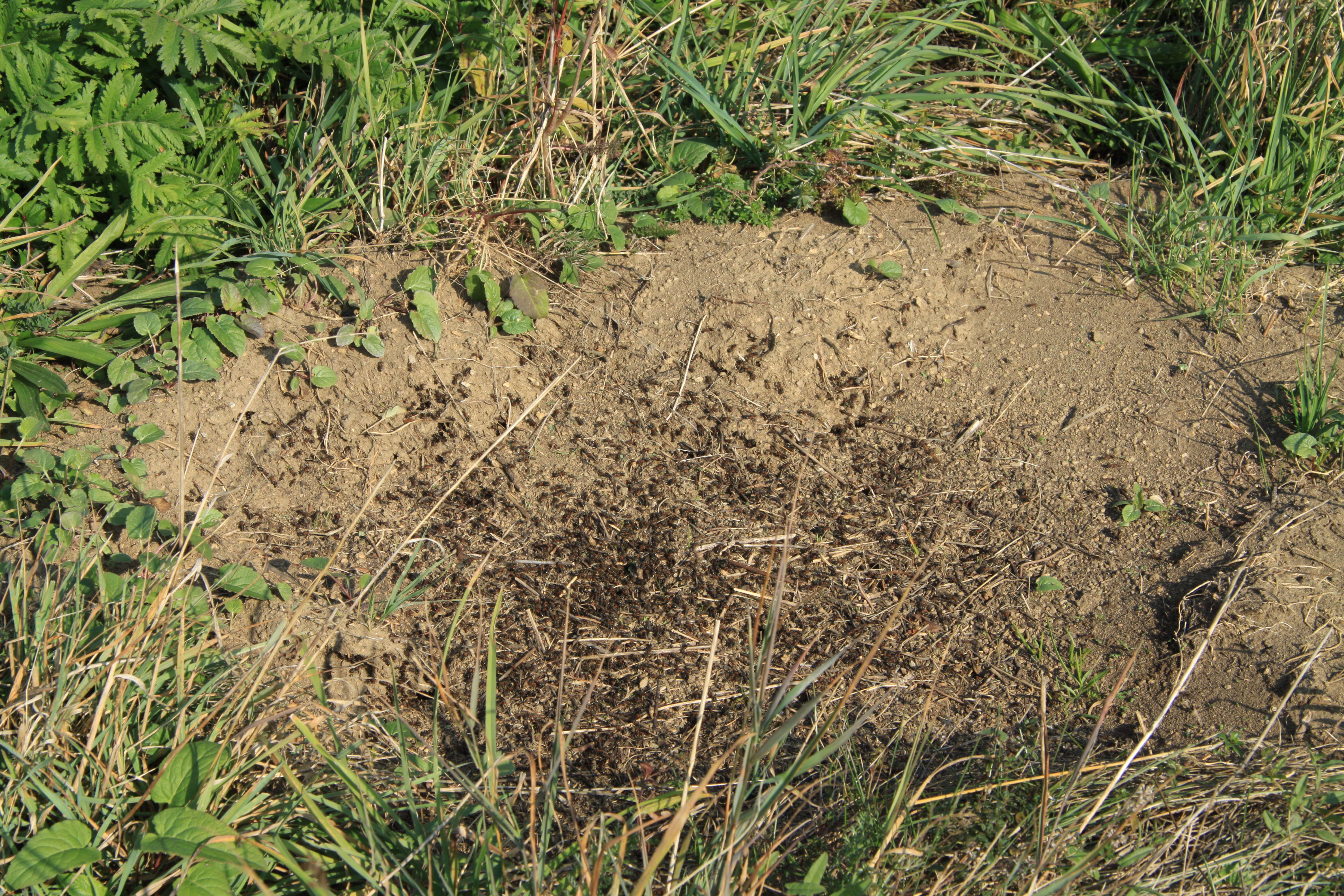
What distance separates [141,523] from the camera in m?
2.42

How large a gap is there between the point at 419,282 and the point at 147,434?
91 cm

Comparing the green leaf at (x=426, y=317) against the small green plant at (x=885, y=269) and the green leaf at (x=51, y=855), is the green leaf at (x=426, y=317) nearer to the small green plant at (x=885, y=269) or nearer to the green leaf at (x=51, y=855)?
the small green plant at (x=885, y=269)

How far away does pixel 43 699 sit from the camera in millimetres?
1908

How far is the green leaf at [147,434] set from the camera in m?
2.68

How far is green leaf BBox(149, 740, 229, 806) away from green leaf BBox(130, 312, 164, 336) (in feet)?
4.61

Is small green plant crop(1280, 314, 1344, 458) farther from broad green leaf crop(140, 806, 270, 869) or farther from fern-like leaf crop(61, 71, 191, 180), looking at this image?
fern-like leaf crop(61, 71, 191, 180)

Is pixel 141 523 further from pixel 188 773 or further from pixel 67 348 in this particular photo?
pixel 188 773

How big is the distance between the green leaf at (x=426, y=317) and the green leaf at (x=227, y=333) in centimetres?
51

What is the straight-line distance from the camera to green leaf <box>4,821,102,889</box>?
5.41 ft

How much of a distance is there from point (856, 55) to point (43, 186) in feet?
9.28

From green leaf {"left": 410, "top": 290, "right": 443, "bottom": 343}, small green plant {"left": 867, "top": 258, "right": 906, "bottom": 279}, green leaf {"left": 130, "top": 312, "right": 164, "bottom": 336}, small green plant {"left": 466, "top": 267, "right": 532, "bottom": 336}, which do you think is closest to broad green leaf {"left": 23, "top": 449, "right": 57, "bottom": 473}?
green leaf {"left": 130, "top": 312, "right": 164, "bottom": 336}

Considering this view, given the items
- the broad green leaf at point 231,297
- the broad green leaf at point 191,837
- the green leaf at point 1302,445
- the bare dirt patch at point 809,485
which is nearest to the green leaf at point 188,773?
the broad green leaf at point 191,837

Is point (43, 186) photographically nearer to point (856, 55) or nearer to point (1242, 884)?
point (856, 55)

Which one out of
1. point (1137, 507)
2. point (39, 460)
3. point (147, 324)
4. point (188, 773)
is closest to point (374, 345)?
point (147, 324)
